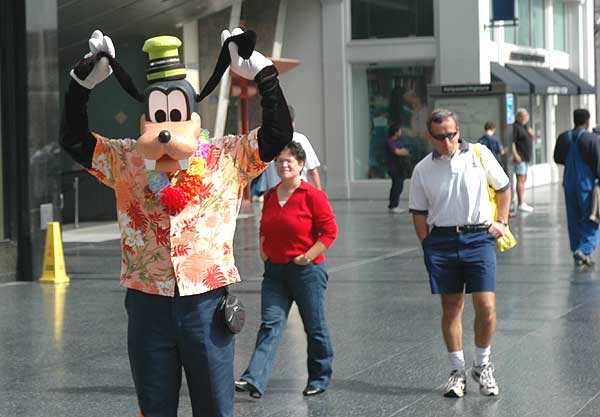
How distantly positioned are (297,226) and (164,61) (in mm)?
2592

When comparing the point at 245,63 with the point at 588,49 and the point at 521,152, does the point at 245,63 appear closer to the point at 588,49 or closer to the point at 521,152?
the point at 521,152

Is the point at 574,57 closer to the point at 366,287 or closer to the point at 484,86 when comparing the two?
the point at 484,86

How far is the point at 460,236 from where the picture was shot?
25.1ft

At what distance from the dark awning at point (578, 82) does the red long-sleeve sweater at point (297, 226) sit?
3049cm

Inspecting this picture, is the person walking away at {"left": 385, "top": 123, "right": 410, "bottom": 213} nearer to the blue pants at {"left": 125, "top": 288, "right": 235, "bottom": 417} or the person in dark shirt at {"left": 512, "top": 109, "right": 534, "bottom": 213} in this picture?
the person in dark shirt at {"left": 512, "top": 109, "right": 534, "bottom": 213}

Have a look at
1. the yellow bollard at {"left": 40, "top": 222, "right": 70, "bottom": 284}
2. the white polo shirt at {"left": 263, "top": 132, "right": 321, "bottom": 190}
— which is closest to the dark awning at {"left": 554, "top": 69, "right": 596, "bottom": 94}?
the yellow bollard at {"left": 40, "top": 222, "right": 70, "bottom": 284}

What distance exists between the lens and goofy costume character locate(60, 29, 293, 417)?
4969mm

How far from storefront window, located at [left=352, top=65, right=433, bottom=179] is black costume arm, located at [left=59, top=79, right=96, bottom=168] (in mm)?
24797

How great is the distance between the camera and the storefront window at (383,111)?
29.9 metres

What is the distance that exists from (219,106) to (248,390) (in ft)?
62.3

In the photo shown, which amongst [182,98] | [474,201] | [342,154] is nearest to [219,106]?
[342,154]

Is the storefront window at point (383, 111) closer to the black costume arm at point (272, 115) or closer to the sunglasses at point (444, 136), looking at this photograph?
the sunglasses at point (444, 136)

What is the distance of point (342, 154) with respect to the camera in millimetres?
30328

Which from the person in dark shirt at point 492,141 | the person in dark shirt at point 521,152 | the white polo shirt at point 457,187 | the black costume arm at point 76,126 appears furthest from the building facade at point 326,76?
the black costume arm at point 76,126
